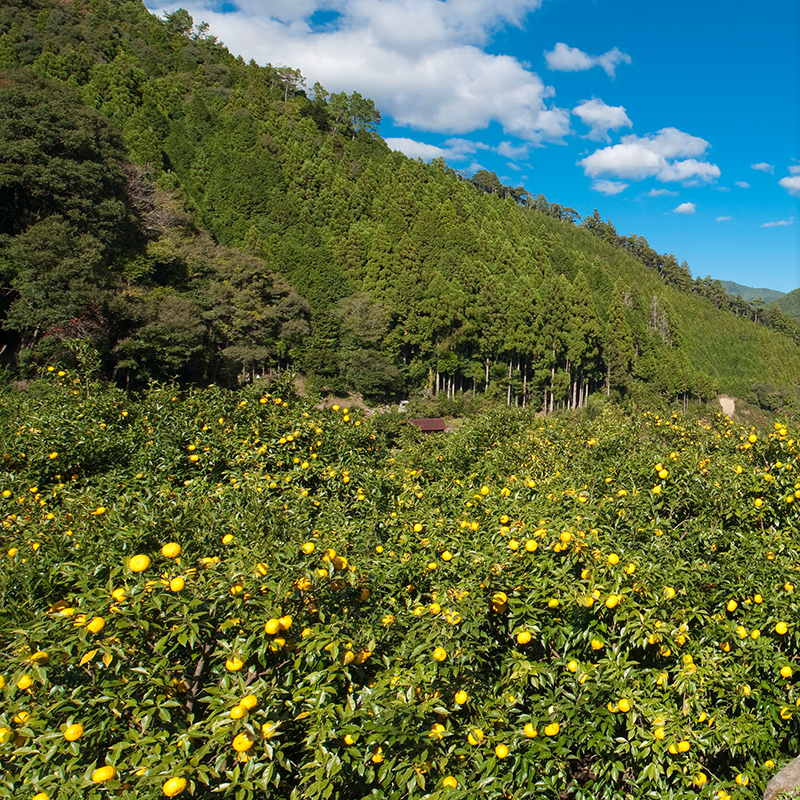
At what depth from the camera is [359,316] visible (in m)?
29.6

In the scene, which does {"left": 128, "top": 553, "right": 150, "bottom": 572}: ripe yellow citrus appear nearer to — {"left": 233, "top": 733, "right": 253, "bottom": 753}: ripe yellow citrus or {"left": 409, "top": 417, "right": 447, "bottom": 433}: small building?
{"left": 233, "top": 733, "right": 253, "bottom": 753}: ripe yellow citrus

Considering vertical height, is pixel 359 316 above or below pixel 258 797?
above

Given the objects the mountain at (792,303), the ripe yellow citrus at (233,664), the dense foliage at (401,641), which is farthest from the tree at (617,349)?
the mountain at (792,303)

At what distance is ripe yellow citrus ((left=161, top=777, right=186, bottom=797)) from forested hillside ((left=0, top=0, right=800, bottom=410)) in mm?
14348

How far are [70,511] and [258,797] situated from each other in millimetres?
2271

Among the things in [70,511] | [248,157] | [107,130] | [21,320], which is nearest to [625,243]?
[248,157]

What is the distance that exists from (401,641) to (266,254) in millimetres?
35117

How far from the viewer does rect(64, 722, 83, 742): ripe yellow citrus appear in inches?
55.4

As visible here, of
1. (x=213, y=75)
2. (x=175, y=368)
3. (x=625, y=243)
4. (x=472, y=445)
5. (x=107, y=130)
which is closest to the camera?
(x=472, y=445)

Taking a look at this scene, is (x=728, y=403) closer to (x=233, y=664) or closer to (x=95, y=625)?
(x=233, y=664)

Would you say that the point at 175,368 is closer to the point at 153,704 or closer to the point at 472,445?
the point at 472,445

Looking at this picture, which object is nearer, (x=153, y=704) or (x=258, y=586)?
(x=153, y=704)

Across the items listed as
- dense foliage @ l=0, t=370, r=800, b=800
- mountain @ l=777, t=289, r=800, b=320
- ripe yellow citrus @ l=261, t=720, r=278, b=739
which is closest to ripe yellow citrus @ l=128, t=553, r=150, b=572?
dense foliage @ l=0, t=370, r=800, b=800

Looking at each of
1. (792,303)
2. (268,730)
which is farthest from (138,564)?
(792,303)
